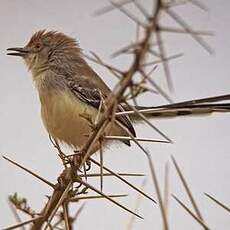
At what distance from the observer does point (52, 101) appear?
2.36 metres

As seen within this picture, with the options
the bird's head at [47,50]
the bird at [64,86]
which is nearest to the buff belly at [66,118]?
the bird at [64,86]

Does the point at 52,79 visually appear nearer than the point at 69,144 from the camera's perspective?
No

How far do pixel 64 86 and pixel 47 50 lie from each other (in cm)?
35

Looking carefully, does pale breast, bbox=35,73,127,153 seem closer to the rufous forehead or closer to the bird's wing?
the bird's wing

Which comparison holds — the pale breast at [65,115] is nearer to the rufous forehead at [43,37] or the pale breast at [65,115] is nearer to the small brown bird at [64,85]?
the small brown bird at [64,85]

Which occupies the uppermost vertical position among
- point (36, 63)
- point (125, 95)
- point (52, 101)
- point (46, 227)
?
point (36, 63)

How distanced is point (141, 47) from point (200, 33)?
8cm

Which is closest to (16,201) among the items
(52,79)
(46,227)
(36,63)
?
(46,227)

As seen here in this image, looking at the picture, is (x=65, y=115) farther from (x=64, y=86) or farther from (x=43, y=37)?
(x=43, y=37)

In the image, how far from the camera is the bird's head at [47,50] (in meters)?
2.68

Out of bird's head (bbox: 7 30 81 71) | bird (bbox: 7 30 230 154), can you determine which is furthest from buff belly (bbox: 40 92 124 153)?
bird's head (bbox: 7 30 81 71)

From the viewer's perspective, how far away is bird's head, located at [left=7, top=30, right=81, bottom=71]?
2.68 m

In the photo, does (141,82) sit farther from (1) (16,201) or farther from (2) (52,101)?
(2) (52,101)

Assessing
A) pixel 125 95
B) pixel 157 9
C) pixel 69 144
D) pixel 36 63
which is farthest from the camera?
pixel 36 63
